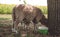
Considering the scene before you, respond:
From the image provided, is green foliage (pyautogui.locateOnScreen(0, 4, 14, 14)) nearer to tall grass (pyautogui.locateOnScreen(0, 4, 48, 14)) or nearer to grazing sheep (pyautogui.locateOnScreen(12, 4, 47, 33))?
tall grass (pyautogui.locateOnScreen(0, 4, 48, 14))

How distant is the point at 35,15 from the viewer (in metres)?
8.94

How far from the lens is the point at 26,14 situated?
8875 millimetres

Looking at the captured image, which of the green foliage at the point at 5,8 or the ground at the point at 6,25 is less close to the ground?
the green foliage at the point at 5,8

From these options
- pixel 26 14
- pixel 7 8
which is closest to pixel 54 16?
pixel 26 14

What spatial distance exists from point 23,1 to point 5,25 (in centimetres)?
83

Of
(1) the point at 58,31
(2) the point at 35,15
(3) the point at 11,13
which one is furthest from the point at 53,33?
(3) the point at 11,13

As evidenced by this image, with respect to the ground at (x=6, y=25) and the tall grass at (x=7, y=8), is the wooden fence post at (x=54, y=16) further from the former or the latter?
the ground at (x=6, y=25)

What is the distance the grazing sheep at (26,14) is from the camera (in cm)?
888

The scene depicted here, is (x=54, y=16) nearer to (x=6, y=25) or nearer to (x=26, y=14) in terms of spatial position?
(x=26, y=14)

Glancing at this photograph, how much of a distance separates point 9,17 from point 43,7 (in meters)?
0.97

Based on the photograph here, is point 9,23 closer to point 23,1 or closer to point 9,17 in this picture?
point 9,17

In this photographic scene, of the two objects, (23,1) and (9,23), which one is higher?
(23,1)

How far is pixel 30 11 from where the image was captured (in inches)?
351

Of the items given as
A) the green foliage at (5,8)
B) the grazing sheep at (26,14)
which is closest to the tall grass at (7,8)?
the green foliage at (5,8)
